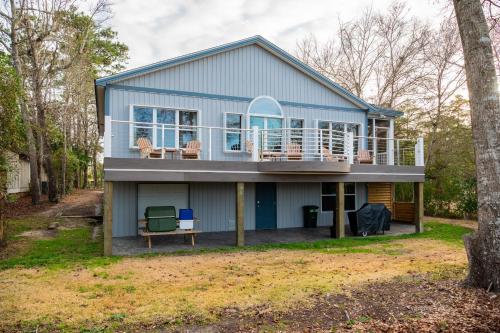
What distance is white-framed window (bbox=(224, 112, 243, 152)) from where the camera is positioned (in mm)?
13359

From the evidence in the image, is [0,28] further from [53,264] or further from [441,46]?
[441,46]

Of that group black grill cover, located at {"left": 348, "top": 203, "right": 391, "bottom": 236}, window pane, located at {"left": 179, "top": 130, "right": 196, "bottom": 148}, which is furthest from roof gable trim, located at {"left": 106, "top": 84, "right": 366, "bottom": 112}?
black grill cover, located at {"left": 348, "top": 203, "right": 391, "bottom": 236}

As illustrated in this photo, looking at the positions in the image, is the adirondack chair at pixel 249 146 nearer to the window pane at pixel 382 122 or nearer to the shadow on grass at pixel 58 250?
the shadow on grass at pixel 58 250

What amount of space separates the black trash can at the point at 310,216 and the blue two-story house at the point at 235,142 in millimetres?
336

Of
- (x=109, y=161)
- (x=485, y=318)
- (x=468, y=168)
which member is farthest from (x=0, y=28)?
(x=468, y=168)

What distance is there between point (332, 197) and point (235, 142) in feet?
17.6

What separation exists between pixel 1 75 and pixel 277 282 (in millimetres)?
9622

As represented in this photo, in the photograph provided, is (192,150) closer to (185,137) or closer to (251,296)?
(185,137)

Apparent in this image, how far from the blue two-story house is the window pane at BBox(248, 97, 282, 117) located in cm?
4

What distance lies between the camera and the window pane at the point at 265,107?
14.0 m

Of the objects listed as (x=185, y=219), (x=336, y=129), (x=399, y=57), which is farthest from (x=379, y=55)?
(x=185, y=219)

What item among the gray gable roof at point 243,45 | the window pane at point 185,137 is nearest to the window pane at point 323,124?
the gray gable roof at point 243,45

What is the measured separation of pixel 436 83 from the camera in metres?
21.9

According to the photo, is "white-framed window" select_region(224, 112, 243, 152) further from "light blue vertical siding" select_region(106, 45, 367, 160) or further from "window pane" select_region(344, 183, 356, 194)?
"window pane" select_region(344, 183, 356, 194)
